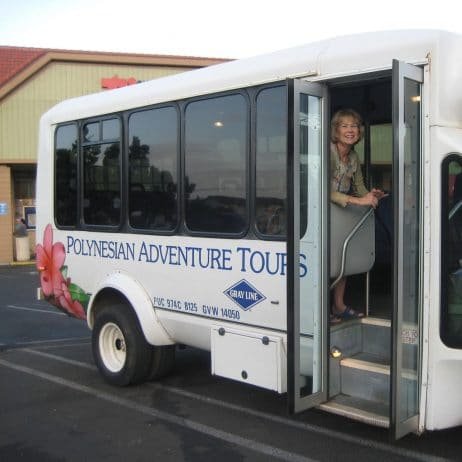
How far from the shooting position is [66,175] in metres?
6.62

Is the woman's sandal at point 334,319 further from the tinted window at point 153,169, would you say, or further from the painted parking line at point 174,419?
the tinted window at point 153,169

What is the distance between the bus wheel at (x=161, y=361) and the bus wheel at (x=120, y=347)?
0.05 meters

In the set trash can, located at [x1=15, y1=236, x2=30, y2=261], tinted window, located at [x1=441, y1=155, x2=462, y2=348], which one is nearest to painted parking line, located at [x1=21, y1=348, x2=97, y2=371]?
tinted window, located at [x1=441, y1=155, x2=462, y2=348]

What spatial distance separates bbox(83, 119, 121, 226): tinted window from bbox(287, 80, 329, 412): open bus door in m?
2.29

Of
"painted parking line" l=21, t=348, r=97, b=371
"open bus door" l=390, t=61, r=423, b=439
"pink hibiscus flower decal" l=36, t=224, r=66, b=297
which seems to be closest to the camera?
"open bus door" l=390, t=61, r=423, b=439

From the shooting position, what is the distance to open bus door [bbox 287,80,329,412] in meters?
4.08

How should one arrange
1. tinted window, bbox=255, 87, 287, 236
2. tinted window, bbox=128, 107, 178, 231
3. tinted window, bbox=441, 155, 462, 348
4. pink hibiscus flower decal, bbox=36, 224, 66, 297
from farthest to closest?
pink hibiscus flower decal, bbox=36, 224, 66, 297 → tinted window, bbox=128, 107, 178, 231 → tinted window, bbox=255, 87, 287, 236 → tinted window, bbox=441, 155, 462, 348

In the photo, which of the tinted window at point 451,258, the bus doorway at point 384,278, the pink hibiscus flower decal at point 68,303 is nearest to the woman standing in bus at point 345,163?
the bus doorway at point 384,278

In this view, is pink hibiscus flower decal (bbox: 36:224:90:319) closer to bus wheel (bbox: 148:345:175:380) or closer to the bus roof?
bus wheel (bbox: 148:345:175:380)

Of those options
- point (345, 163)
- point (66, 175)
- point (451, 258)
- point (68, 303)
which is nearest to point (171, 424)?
point (68, 303)

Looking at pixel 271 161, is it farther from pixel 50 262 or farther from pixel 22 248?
pixel 22 248

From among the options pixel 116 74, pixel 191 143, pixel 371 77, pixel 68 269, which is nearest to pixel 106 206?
pixel 68 269

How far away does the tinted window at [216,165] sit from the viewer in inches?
188

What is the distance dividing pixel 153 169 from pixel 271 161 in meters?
1.40
